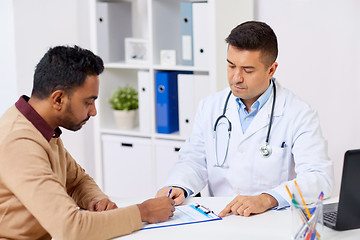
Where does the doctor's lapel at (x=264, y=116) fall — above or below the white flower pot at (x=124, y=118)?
above

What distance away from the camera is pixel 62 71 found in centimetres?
170

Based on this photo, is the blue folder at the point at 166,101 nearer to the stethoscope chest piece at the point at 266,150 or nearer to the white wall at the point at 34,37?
the white wall at the point at 34,37

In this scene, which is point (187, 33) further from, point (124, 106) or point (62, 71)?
point (62, 71)

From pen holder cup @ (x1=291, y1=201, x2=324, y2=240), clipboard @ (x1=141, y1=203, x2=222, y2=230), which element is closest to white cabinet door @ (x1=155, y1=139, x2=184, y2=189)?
clipboard @ (x1=141, y1=203, x2=222, y2=230)

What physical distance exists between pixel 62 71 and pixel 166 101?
1.67 meters

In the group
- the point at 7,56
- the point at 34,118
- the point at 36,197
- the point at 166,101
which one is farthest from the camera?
the point at 7,56

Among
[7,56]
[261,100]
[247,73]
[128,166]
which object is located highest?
[7,56]

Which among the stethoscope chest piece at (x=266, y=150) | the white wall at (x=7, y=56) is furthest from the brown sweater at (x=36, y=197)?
the white wall at (x=7, y=56)

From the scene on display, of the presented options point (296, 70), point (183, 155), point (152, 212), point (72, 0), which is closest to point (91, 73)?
point (152, 212)

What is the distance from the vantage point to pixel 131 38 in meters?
3.58

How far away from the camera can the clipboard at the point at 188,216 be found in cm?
177

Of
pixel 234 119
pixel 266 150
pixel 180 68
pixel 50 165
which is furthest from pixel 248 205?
Answer: pixel 180 68

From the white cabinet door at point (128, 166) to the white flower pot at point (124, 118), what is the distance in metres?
0.09

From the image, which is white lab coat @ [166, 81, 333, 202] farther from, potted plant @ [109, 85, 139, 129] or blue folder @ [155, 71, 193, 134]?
potted plant @ [109, 85, 139, 129]
